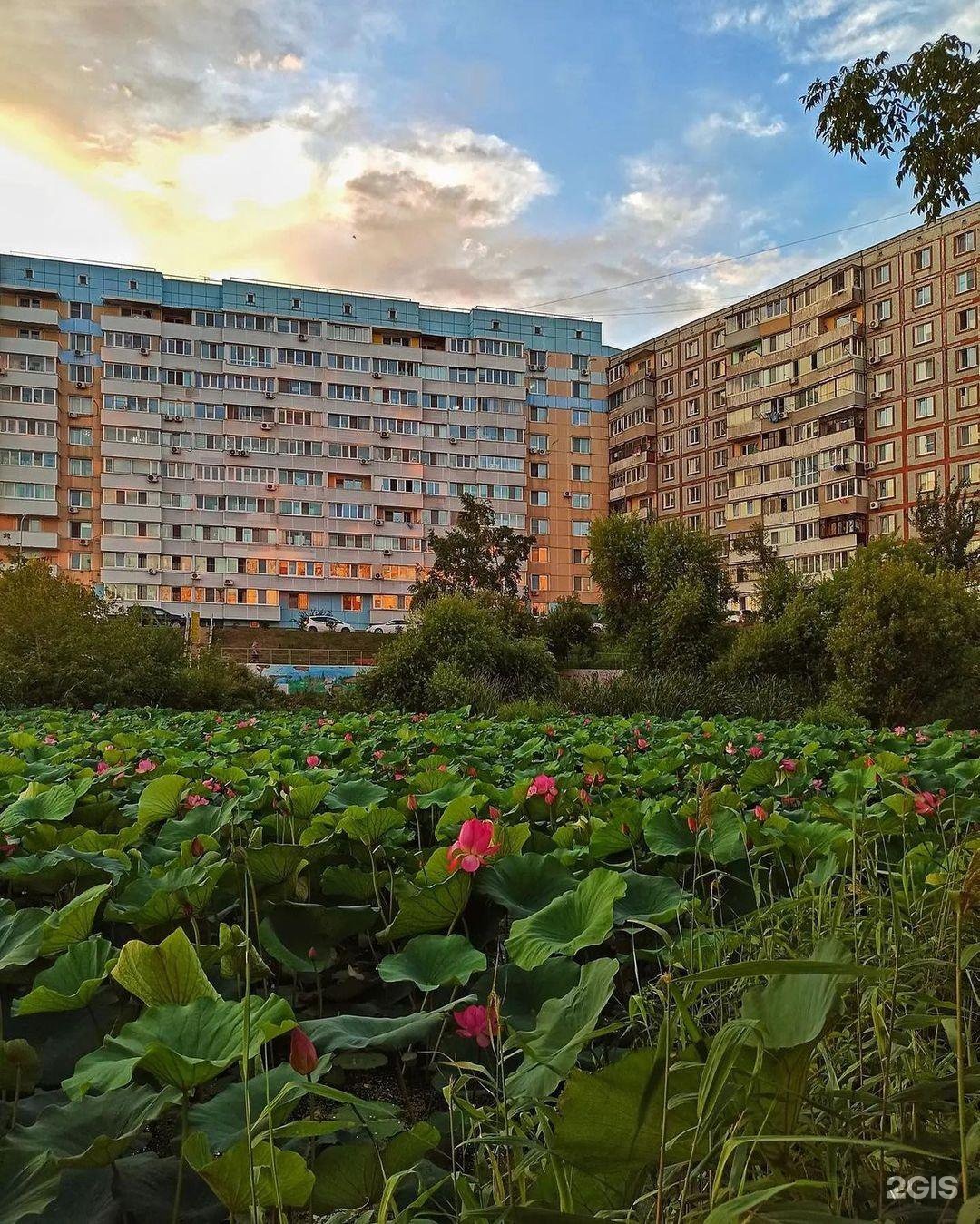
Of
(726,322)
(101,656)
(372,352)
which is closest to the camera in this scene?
(101,656)

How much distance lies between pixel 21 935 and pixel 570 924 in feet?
2.64

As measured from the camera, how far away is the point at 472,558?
132 feet

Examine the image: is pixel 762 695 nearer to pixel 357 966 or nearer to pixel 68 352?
pixel 357 966

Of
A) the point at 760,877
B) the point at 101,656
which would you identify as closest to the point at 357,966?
the point at 760,877

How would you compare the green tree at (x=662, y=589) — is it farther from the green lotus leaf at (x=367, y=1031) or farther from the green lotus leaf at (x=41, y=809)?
the green lotus leaf at (x=367, y=1031)

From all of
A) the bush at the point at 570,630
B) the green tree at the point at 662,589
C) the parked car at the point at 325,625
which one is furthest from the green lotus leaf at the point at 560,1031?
the parked car at the point at 325,625

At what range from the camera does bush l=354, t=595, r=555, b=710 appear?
1491cm

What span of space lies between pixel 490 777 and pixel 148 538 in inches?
2066

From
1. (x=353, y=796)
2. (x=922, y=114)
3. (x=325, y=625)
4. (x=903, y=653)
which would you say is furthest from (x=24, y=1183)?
(x=325, y=625)

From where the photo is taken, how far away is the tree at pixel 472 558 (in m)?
39.8

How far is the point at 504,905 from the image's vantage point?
148 centimetres

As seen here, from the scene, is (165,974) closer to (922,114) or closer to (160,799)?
(160,799)

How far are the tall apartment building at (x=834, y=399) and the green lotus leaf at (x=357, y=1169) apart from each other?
118 feet

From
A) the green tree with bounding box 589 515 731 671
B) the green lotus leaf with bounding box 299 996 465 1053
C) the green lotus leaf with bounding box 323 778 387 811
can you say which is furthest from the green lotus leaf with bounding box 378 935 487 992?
the green tree with bounding box 589 515 731 671
